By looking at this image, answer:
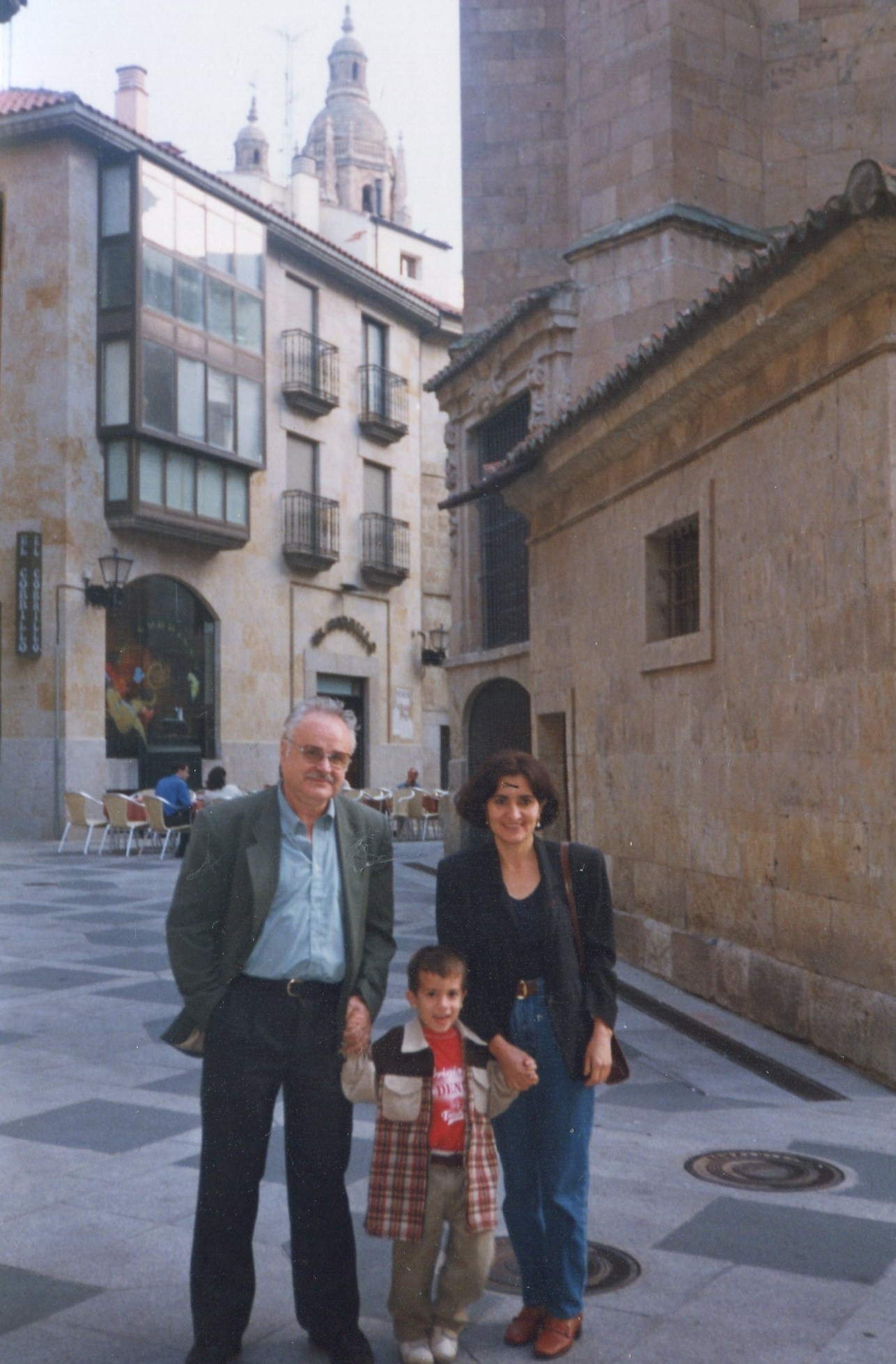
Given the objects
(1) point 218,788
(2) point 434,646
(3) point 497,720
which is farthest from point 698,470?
(2) point 434,646

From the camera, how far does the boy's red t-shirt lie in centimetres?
351

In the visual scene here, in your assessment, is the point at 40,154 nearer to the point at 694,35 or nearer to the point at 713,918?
the point at 694,35

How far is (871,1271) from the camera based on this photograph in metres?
4.05

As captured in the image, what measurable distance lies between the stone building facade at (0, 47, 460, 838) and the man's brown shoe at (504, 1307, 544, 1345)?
72.7ft

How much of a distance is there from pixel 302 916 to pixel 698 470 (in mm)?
6816

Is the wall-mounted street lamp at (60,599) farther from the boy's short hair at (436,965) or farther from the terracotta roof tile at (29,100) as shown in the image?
the boy's short hair at (436,965)

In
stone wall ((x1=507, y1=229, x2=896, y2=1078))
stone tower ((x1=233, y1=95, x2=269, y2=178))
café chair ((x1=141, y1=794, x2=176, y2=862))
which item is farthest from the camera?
stone tower ((x1=233, y1=95, x2=269, y2=178))

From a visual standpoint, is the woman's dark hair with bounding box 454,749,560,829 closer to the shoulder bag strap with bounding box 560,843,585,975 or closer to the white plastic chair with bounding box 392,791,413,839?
the shoulder bag strap with bounding box 560,843,585,975

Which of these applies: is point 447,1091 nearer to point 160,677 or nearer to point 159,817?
point 159,817

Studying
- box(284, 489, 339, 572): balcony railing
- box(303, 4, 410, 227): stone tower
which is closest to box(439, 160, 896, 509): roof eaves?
box(284, 489, 339, 572): balcony railing

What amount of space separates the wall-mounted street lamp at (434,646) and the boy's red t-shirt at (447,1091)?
1224 inches

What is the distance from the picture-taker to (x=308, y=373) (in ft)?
102

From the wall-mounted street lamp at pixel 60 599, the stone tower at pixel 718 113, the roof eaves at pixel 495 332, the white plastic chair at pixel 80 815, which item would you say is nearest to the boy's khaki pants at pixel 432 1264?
the stone tower at pixel 718 113

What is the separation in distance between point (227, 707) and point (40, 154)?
11.1 metres
